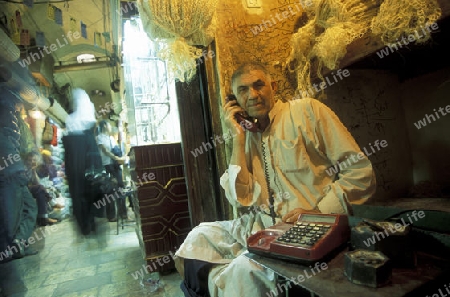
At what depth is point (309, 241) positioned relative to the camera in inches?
48.5

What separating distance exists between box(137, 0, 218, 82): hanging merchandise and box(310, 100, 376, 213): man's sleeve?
6.18 ft

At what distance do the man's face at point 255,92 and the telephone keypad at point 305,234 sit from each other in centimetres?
132

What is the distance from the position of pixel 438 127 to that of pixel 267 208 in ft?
9.09

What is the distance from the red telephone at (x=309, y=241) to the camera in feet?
3.82

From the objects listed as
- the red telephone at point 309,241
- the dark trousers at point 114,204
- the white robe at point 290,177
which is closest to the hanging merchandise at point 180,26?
the white robe at point 290,177

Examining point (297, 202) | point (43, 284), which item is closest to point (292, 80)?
point (297, 202)

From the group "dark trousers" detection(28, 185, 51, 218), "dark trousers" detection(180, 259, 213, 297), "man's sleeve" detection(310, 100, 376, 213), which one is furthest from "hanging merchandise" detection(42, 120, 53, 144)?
"man's sleeve" detection(310, 100, 376, 213)

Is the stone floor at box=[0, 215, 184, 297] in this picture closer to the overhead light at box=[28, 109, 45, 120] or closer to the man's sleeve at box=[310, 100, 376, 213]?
the man's sleeve at box=[310, 100, 376, 213]

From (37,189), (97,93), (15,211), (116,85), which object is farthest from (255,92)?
(97,93)

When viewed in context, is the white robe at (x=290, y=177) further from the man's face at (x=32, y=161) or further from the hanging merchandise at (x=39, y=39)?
the man's face at (x=32, y=161)

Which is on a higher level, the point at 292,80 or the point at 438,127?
the point at 292,80

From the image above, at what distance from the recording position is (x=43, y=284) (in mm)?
4527

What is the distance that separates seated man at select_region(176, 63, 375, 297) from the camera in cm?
209

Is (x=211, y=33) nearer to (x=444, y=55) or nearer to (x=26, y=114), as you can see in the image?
(x=444, y=55)
